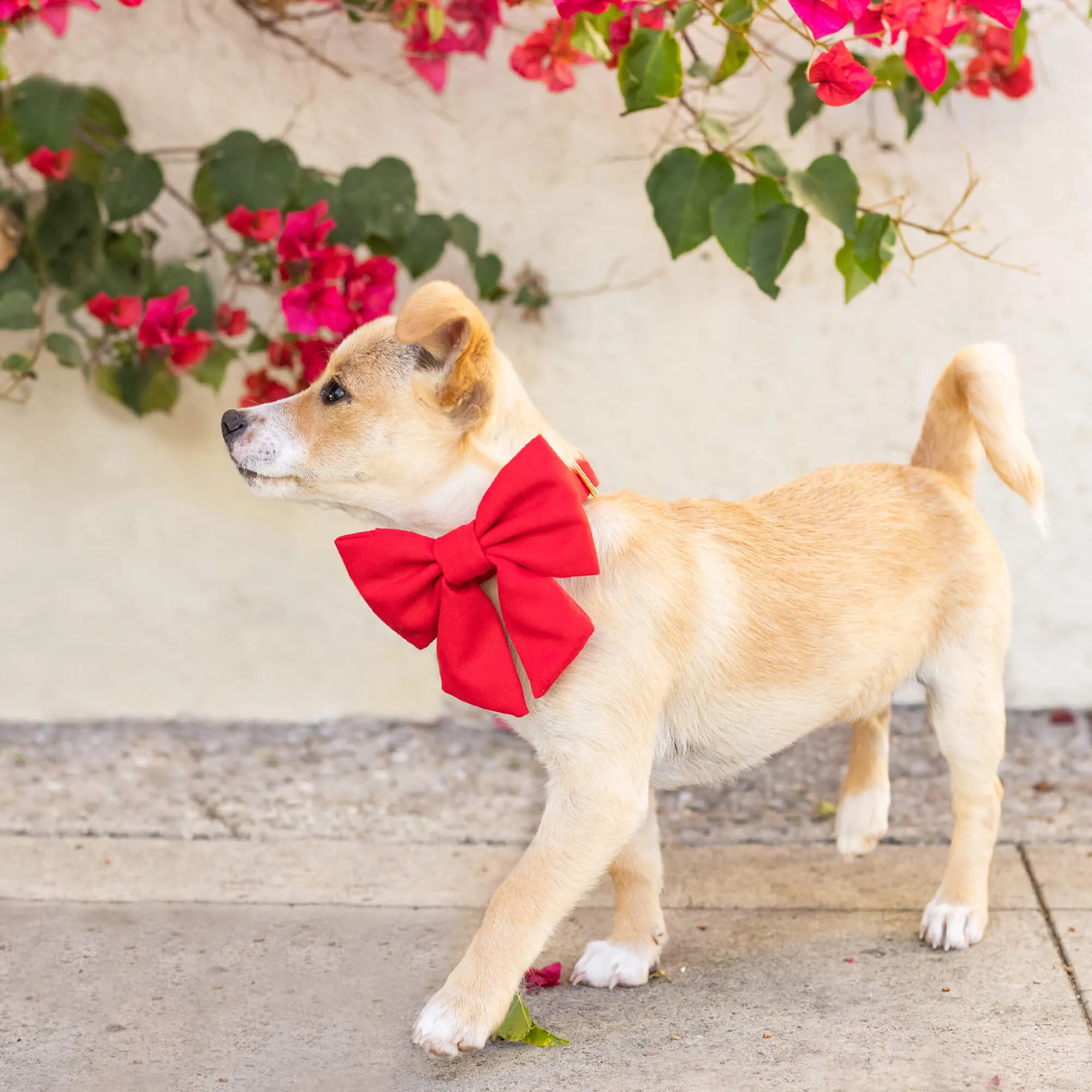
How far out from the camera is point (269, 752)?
4.39 meters

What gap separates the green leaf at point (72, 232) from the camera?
4.05m

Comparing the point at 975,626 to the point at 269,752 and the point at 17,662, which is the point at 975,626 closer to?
the point at 269,752

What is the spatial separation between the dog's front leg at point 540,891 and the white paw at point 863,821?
0.88 meters

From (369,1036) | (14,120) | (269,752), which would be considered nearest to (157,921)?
(369,1036)

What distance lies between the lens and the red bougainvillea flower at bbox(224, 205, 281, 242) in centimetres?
382

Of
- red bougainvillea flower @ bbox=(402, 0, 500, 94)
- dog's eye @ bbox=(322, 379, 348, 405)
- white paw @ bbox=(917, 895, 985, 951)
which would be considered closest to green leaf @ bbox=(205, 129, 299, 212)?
red bougainvillea flower @ bbox=(402, 0, 500, 94)

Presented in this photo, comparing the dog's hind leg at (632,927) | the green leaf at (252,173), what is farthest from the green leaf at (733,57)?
the dog's hind leg at (632,927)

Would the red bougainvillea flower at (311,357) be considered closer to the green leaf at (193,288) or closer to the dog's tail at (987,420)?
the green leaf at (193,288)

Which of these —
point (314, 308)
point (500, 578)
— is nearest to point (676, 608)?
point (500, 578)

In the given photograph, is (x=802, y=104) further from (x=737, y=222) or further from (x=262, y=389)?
(x=262, y=389)

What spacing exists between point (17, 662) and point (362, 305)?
202 cm

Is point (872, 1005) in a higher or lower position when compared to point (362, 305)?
lower

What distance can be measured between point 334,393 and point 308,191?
1799mm

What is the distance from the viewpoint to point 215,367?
13.3 feet
